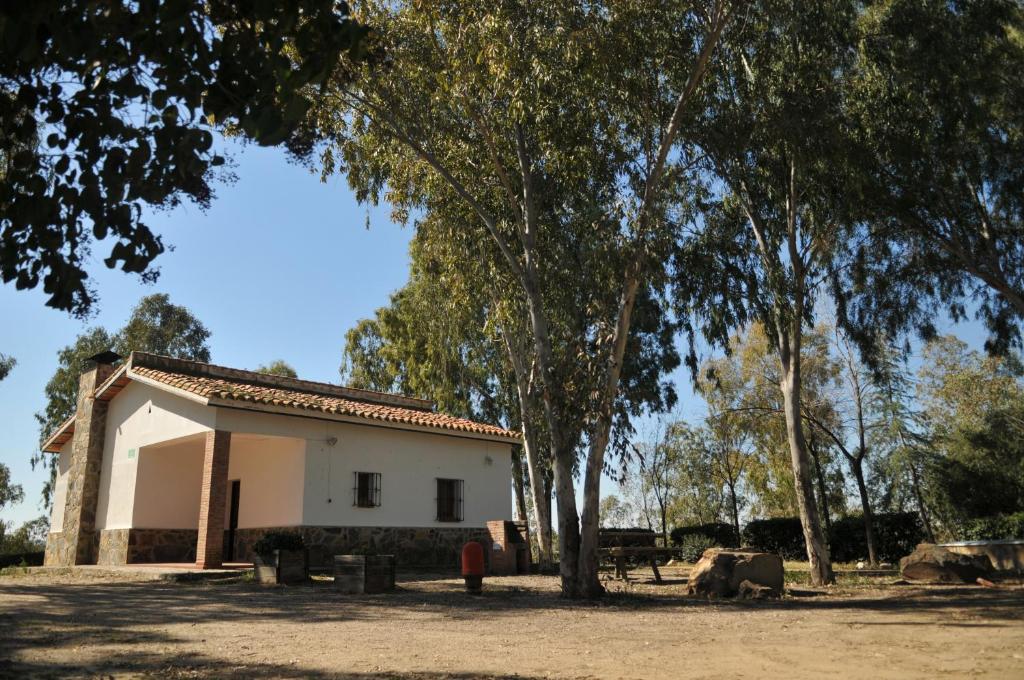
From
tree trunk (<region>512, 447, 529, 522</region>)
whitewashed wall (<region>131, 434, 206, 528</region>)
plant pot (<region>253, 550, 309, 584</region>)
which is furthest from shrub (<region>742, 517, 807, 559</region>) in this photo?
whitewashed wall (<region>131, 434, 206, 528</region>)

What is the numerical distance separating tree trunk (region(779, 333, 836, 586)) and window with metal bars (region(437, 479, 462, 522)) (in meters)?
8.61

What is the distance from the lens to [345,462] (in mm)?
17141

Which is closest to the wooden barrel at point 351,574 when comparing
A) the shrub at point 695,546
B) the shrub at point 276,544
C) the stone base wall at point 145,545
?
the shrub at point 276,544

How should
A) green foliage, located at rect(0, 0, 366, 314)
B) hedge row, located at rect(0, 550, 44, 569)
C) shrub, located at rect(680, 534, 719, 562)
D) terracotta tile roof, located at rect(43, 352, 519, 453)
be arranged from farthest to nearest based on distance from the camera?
shrub, located at rect(680, 534, 719, 562) < hedge row, located at rect(0, 550, 44, 569) < terracotta tile roof, located at rect(43, 352, 519, 453) < green foliage, located at rect(0, 0, 366, 314)

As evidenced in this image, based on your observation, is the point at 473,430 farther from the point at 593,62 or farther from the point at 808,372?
the point at 808,372

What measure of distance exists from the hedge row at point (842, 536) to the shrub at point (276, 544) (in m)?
12.9

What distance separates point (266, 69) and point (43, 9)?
1.07 m

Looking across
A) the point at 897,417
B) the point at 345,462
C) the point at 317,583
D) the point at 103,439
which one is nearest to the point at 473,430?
the point at 345,462

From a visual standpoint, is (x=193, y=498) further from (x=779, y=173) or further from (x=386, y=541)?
(x=779, y=173)

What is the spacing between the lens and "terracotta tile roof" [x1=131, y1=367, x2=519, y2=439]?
51.2 feet

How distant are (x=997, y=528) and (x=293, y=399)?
750 inches

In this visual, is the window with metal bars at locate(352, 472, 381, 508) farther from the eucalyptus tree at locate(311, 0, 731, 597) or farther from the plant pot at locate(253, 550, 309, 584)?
the eucalyptus tree at locate(311, 0, 731, 597)

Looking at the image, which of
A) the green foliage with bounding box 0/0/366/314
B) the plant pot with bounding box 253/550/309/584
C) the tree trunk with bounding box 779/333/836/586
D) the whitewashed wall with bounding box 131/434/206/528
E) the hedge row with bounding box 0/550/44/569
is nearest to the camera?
the green foliage with bounding box 0/0/366/314

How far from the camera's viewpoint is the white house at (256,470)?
1627 centimetres
